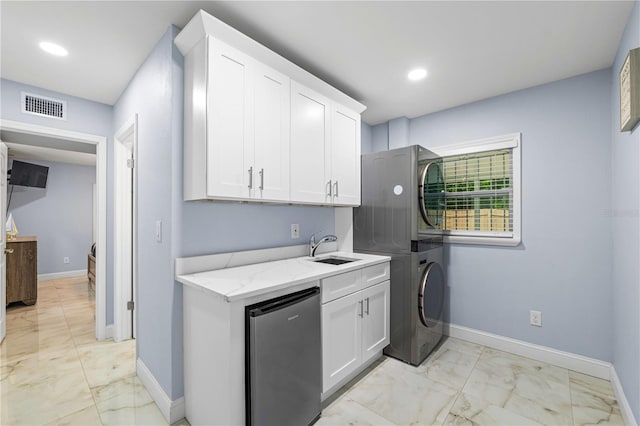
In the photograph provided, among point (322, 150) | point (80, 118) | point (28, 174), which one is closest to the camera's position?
point (322, 150)

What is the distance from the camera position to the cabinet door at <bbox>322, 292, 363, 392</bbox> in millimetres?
1828

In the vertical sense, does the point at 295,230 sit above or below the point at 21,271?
above

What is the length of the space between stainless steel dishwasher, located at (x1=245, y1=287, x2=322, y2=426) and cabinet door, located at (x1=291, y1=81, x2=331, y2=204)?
30.8 inches

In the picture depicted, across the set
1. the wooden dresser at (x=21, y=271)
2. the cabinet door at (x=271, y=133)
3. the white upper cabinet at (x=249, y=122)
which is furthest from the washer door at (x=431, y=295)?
the wooden dresser at (x=21, y=271)

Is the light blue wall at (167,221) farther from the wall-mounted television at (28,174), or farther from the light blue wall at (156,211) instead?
the wall-mounted television at (28,174)

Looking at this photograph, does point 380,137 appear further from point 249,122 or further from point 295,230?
point 249,122

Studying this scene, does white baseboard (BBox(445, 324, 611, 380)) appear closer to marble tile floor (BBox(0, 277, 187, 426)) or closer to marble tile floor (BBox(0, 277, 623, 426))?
marble tile floor (BBox(0, 277, 623, 426))

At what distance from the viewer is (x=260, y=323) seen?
1376 mm

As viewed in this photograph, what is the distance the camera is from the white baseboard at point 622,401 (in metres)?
1.65

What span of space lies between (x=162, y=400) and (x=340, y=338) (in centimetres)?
119

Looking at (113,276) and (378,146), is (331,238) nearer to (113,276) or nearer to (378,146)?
(378,146)

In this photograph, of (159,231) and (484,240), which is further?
(484,240)

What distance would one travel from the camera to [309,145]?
2178mm

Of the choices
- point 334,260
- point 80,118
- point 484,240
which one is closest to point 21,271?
point 80,118
